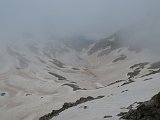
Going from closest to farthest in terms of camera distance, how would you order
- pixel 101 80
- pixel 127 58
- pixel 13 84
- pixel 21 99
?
pixel 21 99
pixel 13 84
pixel 101 80
pixel 127 58

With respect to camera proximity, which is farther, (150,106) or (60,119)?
(60,119)

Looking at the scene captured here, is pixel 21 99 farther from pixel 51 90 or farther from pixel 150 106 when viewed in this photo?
pixel 150 106

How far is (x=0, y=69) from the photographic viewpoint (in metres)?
130

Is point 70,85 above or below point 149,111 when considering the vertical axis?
above

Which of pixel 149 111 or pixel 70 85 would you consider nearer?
pixel 149 111

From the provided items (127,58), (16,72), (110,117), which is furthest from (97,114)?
(127,58)

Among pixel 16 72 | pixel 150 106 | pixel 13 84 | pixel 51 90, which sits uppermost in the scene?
pixel 16 72

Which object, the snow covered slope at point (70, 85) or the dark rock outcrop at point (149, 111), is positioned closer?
the dark rock outcrop at point (149, 111)

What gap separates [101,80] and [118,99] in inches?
4384

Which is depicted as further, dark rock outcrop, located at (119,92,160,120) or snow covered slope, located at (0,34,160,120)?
snow covered slope, located at (0,34,160,120)

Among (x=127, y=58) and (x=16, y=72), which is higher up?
(x=127, y=58)

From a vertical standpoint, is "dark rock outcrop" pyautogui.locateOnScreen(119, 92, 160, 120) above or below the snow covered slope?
below

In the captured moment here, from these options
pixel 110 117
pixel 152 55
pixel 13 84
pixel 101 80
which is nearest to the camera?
pixel 110 117

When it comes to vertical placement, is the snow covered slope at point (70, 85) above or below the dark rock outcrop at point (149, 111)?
above
